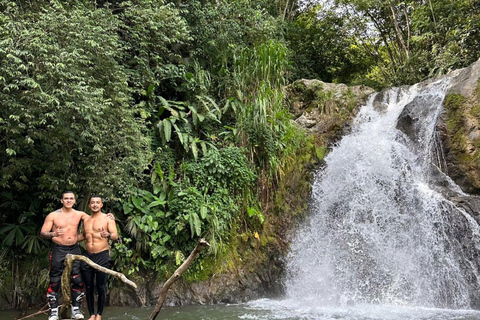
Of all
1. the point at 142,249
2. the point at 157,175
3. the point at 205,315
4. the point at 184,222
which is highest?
the point at 157,175

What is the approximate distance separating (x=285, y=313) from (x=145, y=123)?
13.9 ft

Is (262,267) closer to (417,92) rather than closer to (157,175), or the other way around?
(157,175)

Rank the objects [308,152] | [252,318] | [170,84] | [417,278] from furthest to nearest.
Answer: [308,152]
[170,84]
[417,278]
[252,318]

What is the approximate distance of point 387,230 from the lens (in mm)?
7582

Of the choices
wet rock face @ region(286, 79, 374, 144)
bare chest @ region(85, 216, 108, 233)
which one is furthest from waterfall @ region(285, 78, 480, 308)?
bare chest @ region(85, 216, 108, 233)

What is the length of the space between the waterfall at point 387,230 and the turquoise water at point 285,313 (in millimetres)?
480

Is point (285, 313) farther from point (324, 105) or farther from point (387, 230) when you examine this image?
point (324, 105)

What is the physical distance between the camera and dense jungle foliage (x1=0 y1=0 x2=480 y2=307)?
16.8ft

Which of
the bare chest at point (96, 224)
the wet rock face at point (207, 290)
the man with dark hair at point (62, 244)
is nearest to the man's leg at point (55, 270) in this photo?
the man with dark hair at point (62, 244)

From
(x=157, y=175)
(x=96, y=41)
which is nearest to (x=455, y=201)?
(x=157, y=175)

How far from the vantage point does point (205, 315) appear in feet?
19.5

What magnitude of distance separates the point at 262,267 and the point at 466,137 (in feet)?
17.1

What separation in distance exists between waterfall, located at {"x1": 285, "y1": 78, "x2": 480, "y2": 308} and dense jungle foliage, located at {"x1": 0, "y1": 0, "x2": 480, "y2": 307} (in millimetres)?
1188

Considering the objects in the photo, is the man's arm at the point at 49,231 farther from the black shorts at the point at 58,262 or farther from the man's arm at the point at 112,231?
the man's arm at the point at 112,231
